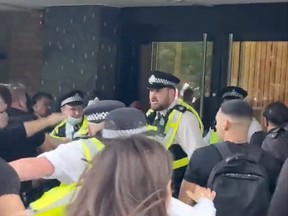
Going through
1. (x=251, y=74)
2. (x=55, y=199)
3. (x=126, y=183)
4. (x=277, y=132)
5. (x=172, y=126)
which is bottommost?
(x=55, y=199)

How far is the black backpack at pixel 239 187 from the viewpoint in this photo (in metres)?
4.87

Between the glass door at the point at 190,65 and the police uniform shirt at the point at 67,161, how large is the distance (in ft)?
18.9

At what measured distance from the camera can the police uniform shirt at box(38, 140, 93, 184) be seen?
15.5 ft

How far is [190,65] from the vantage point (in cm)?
1088

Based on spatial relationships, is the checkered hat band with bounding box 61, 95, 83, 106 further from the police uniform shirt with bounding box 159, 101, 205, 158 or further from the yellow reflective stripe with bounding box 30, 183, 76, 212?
the yellow reflective stripe with bounding box 30, 183, 76, 212

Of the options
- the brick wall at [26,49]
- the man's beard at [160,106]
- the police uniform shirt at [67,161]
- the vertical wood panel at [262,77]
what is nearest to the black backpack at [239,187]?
the police uniform shirt at [67,161]

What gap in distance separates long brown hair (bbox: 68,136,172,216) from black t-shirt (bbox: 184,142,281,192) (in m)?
2.32

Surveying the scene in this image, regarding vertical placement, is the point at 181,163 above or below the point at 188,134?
below

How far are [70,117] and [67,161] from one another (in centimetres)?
359

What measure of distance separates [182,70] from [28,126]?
17.3ft

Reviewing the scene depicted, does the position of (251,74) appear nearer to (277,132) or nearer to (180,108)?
(180,108)

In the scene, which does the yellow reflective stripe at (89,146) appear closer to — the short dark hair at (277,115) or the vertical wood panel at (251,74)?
the short dark hair at (277,115)

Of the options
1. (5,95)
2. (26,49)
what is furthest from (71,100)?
(26,49)

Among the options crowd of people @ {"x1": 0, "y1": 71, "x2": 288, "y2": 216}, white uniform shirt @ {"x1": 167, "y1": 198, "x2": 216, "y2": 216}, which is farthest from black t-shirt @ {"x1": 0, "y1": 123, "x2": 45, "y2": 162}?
white uniform shirt @ {"x1": 167, "y1": 198, "x2": 216, "y2": 216}
